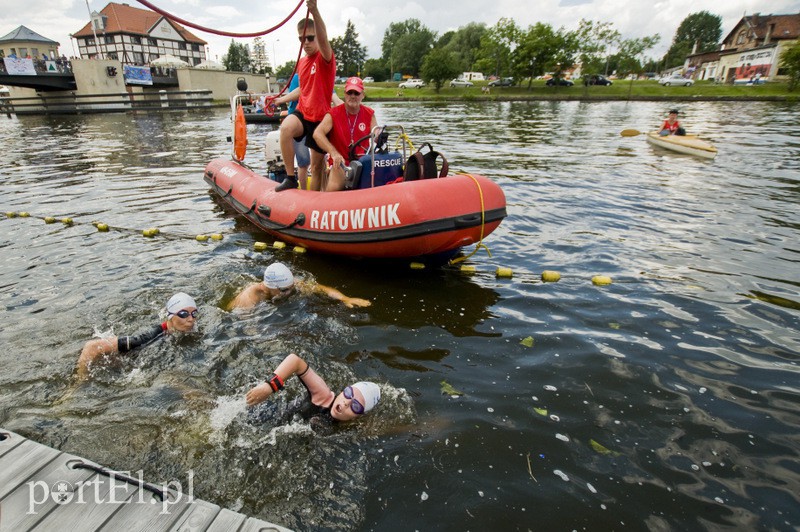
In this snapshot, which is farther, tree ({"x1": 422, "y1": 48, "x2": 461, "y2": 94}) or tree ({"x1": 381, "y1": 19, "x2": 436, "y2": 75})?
tree ({"x1": 381, "y1": 19, "x2": 436, "y2": 75})

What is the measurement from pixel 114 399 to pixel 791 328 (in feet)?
22.2

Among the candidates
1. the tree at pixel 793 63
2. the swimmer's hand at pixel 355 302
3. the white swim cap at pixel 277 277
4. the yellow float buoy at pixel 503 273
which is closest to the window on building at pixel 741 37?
the tree at pixel 793 63

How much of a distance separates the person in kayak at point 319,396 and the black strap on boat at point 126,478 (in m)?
0.99

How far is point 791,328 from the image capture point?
4.69 metres

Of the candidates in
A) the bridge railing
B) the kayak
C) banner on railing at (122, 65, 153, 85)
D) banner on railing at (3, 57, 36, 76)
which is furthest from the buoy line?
banner on railing at (122, 65, 153, 85)

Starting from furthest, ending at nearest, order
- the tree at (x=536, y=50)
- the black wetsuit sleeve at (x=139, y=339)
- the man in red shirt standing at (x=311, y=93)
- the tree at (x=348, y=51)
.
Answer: the tree at (x=348, y=51)
the tree at (x=536, y=50)
the man in red shirt standing at (x=311, y=93)
the black wetsuit sleeve at (x=139, y=339)

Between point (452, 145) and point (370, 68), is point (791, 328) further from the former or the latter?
point (370, 68)

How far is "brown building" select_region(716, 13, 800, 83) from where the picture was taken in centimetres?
5775

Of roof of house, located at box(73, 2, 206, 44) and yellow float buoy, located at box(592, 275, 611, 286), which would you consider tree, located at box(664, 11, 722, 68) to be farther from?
yellow float buoy, located at box(592, 275, 611, 286)

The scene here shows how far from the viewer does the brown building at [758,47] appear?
189ft

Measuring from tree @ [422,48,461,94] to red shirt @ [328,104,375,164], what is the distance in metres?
58.2

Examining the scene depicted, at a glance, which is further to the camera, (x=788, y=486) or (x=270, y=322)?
(x=270, y=322)

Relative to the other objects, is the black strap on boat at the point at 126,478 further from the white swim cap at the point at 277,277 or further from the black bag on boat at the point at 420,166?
the black bag on boat at the point at 420,166

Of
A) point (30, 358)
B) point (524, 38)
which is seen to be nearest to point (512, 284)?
point (30, 358)
